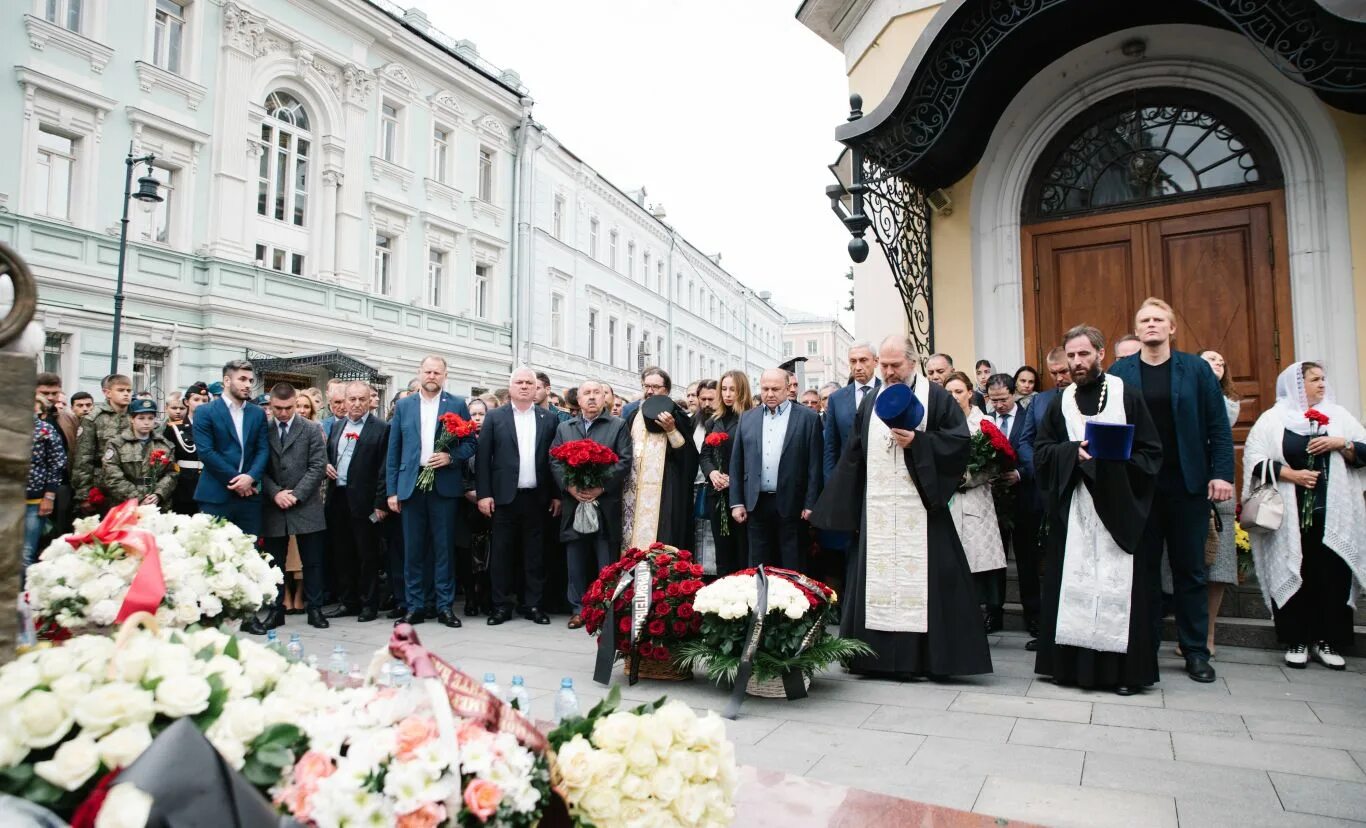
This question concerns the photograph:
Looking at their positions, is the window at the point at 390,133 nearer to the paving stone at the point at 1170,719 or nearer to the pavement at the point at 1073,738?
the pavement at the point at 1073,738

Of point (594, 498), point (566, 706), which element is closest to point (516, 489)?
point (594, 498)

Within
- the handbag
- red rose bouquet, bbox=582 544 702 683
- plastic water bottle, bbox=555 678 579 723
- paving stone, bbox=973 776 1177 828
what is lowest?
paving stone, bbox=973 776 1177 828

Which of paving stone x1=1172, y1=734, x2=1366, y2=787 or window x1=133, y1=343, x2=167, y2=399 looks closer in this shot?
paving stone x1=1172, y1=734, x2=1366, y2=787

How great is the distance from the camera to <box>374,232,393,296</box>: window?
23.3 m

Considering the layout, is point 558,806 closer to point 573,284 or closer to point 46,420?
point 46,420

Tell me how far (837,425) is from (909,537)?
1626 millimetres

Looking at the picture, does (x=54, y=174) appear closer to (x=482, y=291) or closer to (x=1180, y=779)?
(x=482, y=291)

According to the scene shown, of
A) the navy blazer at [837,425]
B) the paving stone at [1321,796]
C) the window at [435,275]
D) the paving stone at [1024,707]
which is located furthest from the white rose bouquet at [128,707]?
the window at [435,275]

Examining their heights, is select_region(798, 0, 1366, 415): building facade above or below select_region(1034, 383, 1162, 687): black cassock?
above

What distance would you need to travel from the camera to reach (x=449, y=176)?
1006 inches

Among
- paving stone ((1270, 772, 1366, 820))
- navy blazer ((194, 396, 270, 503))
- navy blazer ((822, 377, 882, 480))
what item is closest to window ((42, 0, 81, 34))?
navy blazer ((194, 396, 270, 503))

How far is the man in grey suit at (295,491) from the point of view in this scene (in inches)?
288

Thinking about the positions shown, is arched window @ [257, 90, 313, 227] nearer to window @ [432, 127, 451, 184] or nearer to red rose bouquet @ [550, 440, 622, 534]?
window @ [432, 127, 451, 184]

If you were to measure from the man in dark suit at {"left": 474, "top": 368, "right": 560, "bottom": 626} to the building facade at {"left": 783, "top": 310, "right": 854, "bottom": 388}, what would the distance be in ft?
218
